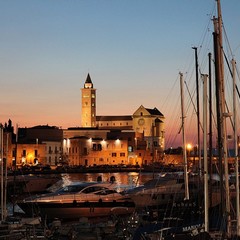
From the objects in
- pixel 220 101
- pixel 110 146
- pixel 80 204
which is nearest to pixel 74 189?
pixel 80 204

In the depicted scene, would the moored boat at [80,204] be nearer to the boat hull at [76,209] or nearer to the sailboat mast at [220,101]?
the boat hull at [76,209]

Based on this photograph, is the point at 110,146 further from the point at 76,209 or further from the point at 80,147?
the point at 76,209

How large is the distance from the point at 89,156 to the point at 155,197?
82656 mm

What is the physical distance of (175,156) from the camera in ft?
381

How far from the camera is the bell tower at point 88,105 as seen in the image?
465ft

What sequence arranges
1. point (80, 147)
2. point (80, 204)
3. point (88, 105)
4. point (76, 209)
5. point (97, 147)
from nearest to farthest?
point (76, 209) < point (80, 204) < point (80, 147) < point (97, 147) < point (88, 105)

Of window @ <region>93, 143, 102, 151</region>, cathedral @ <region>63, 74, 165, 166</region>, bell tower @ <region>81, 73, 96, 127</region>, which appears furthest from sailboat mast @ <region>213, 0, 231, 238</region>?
bell tower @ <region>81, 73, 96, 127</region>

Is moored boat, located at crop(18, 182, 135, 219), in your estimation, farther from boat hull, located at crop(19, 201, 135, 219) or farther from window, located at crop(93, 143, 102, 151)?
window, located at crop(93, 143, 102, 151)

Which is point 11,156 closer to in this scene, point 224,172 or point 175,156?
point 175,156

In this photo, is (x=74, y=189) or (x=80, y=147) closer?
(x=74, y=189)

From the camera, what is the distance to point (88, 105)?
474 feet

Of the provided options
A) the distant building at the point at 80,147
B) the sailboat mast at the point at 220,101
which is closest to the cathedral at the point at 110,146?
the distant building at the point at 80,147

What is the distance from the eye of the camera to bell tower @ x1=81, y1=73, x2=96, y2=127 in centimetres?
14188

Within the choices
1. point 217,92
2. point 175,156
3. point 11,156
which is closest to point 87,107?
point 175,156
